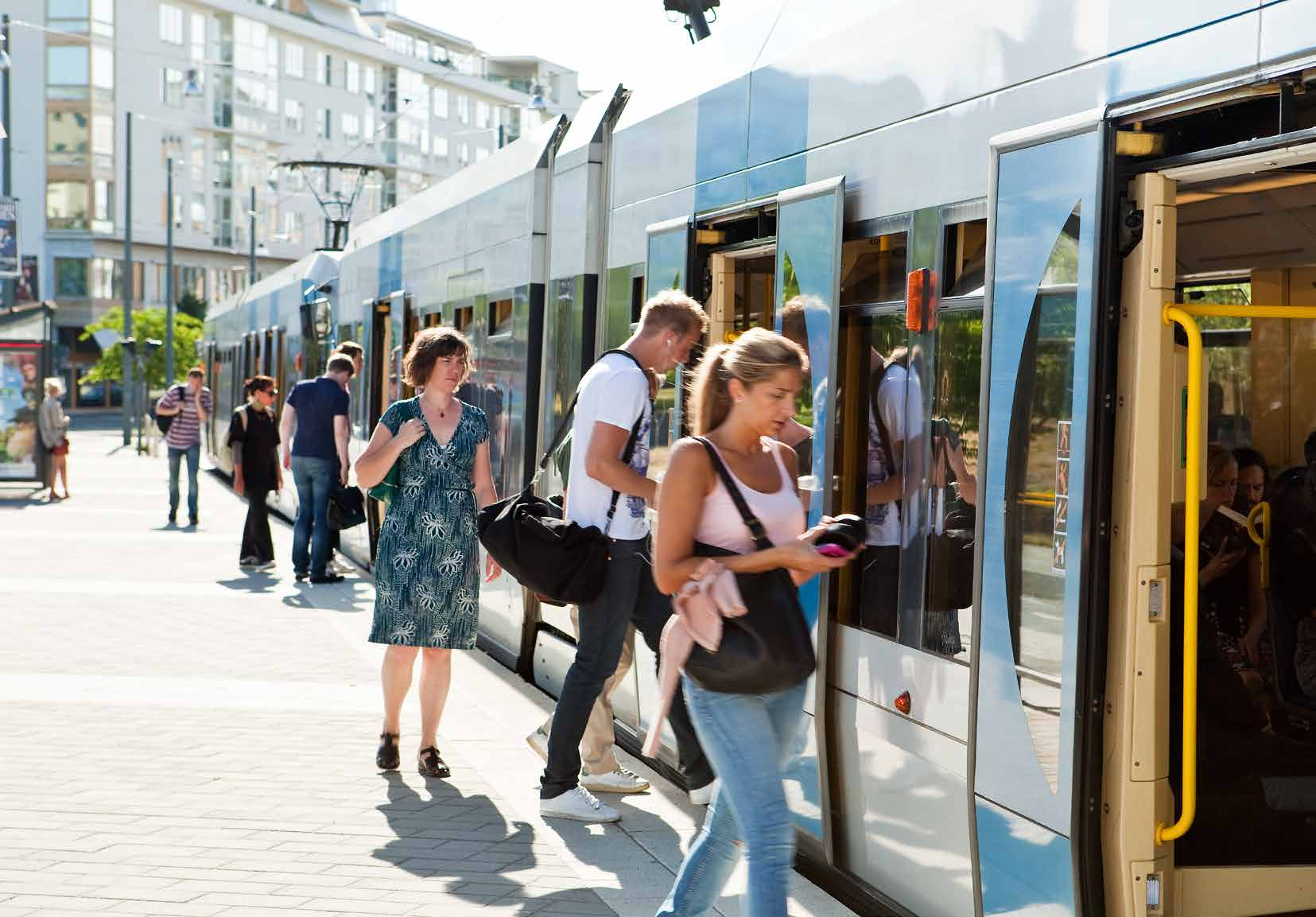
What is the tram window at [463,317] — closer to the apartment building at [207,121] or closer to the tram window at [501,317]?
the tram window at [501,317]

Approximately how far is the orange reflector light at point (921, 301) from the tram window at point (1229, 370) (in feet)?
9.08

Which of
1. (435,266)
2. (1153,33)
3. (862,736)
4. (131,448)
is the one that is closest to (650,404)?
(862,736)

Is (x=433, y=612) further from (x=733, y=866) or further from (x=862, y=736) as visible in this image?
(x=733, y=866)

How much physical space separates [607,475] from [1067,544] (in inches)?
78.0

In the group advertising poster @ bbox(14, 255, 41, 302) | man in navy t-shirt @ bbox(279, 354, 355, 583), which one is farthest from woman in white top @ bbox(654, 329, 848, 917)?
advertising poster @ bbox(14, 255, 41, 302)

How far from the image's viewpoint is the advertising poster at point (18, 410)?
21.9 meters

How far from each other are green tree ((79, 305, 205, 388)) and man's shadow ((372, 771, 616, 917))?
4471cm

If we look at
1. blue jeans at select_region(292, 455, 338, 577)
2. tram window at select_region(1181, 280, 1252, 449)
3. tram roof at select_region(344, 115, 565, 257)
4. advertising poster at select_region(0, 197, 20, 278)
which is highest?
advertising poster at select_region(0, 197, 20, 278)

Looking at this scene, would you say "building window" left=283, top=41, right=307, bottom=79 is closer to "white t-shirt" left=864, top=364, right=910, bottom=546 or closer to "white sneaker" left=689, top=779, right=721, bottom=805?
"white sneaker" left=689, top=779, right=721, bottom=805

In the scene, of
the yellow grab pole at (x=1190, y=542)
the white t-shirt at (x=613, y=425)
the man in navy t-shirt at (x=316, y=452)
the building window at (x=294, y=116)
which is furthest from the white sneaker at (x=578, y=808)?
the building window at (x=294, y=116)

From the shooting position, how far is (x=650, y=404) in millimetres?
5535

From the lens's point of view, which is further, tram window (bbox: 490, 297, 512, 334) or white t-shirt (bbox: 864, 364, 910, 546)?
tram window (bbox: 490, 297, 512, 334)

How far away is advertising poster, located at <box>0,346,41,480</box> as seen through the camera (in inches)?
862

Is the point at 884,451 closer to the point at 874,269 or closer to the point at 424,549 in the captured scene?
the point at 874,269
